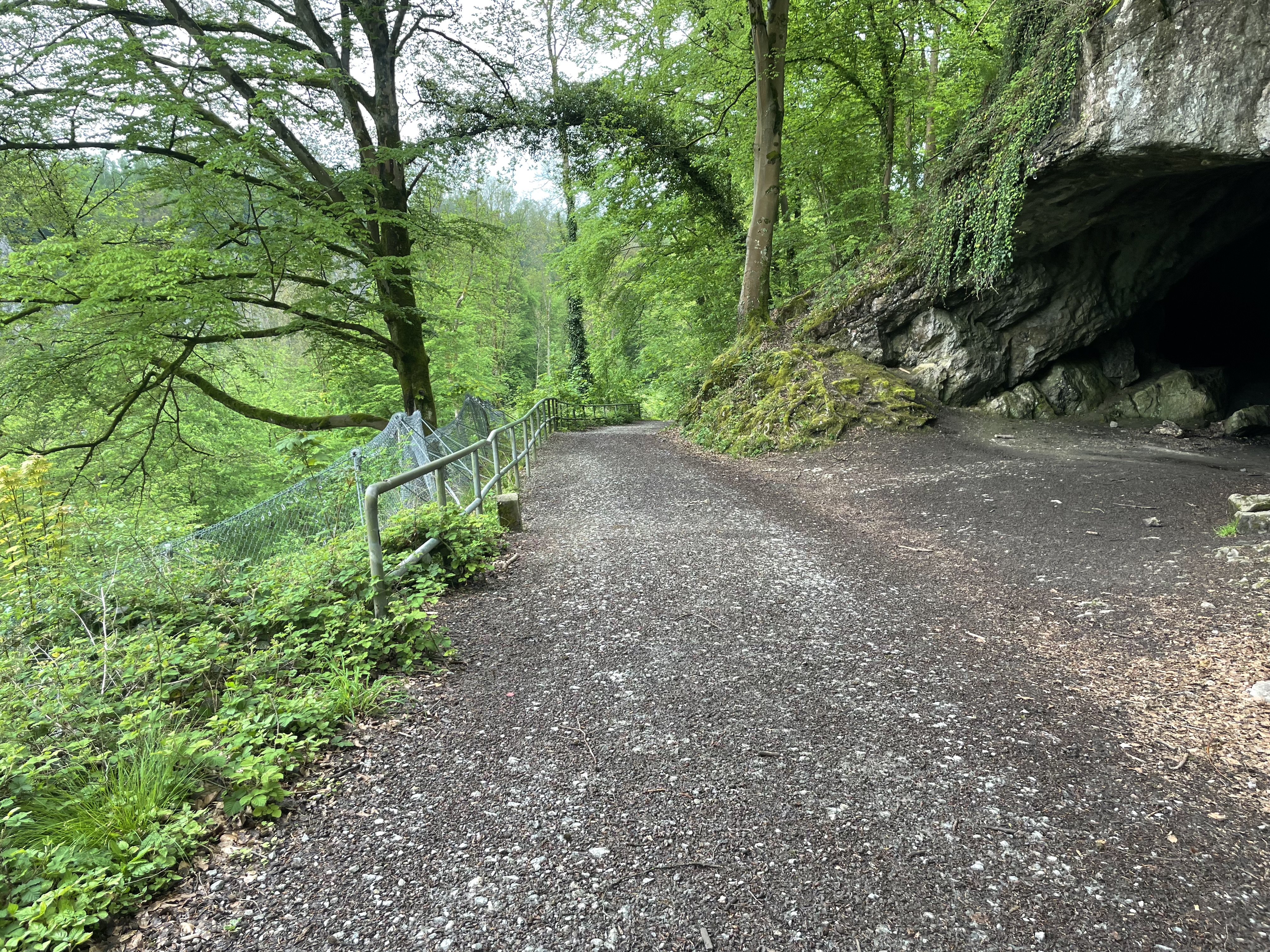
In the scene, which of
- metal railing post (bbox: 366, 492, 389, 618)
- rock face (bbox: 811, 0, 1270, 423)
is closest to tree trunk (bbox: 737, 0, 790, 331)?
rock face (bbox: 811, 0, 1270, 423)

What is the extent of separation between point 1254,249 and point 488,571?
15389 mm

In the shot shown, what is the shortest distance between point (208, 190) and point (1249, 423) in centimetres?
1537

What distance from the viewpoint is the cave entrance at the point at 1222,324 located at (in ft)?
36.0

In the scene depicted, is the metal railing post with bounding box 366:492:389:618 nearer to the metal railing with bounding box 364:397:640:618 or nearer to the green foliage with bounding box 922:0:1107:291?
the metal railing with bounding box 364:397:640:618

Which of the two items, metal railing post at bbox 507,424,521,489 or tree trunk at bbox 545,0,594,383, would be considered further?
tree trunk at bbox 545,0,594,383

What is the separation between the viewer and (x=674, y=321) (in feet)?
80.1

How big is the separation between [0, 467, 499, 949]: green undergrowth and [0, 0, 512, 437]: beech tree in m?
5.38

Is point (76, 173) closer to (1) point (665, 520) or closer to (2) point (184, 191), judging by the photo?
(2) point (184, 191)

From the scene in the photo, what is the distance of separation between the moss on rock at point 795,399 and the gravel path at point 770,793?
5.33 meters

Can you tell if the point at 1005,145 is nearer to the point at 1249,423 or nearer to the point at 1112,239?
the point at 1112,239

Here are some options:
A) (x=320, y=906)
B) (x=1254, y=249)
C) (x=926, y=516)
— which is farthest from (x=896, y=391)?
(x=320, y=906)

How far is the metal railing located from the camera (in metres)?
3.62

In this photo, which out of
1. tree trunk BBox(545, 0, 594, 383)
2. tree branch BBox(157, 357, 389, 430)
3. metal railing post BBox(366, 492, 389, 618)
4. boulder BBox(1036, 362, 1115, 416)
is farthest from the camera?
tree trunk BBox(545, 0, 594, 383)

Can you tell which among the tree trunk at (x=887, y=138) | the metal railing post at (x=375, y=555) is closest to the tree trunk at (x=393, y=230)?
the metal railing post at (x=375, y=555)
